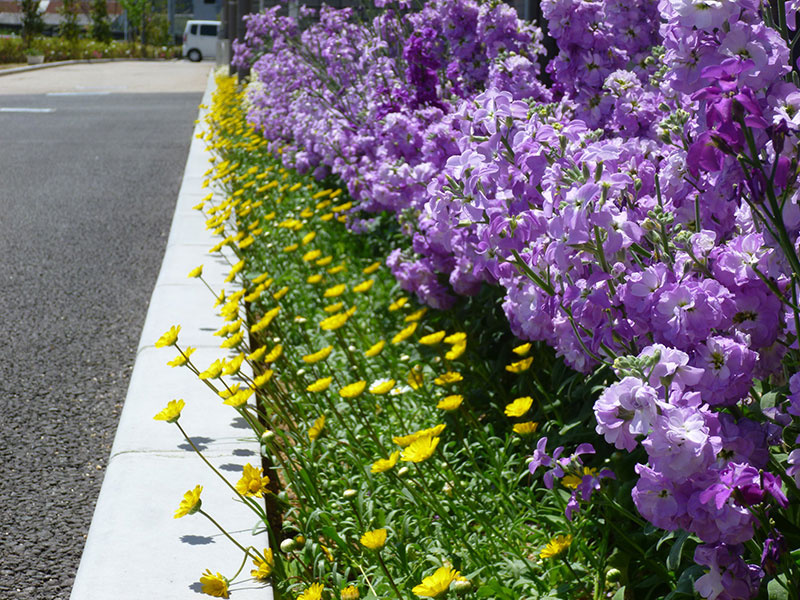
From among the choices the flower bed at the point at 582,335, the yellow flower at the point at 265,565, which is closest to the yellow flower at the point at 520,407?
the flower bed at the point at 582,335

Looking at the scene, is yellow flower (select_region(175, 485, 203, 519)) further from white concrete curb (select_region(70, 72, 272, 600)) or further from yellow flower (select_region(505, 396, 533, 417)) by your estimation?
yellow flower (select_region(505, 396, 533, 417))

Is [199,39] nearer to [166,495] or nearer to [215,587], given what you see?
[166,495]

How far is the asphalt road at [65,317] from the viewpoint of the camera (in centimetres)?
263

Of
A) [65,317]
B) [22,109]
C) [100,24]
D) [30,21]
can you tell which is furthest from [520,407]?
[100,24]

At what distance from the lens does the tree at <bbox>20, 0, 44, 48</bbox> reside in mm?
37844

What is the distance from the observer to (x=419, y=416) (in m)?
3.15

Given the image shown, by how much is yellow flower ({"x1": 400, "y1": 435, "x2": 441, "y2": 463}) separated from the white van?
47.9 m

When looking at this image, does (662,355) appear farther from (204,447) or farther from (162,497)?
(204,447)

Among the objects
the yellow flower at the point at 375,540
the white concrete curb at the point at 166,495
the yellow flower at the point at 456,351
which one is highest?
the yellow flower at the point at 456,351

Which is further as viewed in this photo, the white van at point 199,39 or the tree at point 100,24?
the tree at point 100,24

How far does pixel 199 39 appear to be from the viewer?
157ft

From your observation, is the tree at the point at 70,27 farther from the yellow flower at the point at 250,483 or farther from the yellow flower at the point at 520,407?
the yellow flower at the point at 520,407

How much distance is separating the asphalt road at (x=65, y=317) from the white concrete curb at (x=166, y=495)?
0.27ft

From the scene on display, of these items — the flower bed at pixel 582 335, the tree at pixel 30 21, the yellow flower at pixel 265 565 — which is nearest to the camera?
the flower bed at pixel 582 335
